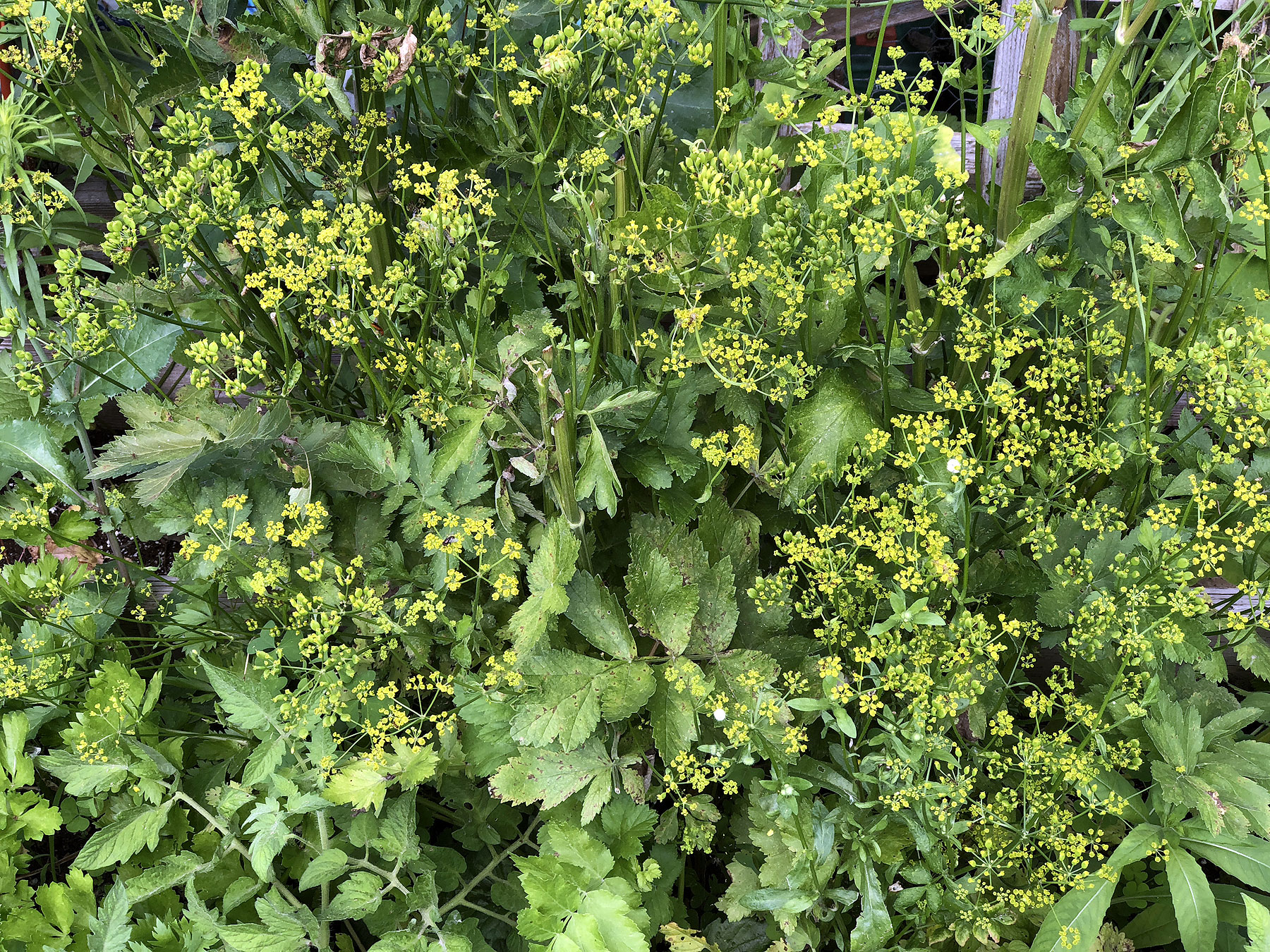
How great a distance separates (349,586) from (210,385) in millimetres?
504

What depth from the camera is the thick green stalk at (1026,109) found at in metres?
1.58

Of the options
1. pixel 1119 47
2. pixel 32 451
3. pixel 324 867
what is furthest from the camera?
pixel 32 451

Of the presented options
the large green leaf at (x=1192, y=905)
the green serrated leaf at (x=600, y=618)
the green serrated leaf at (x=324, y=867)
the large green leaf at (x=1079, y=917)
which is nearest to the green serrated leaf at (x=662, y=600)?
the green serrated leaf at (x=600, y=618)

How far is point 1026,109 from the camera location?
1716 mm

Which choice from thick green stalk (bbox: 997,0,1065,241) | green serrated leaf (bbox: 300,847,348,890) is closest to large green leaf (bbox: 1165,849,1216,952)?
thick green stalk (bbox: 997,0,1065,241)

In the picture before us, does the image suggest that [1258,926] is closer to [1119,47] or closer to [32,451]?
[1119,47]

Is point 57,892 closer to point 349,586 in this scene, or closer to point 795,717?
point 349,586

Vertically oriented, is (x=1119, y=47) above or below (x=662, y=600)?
above

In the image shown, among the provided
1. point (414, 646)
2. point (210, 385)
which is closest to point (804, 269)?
point (414, 646)

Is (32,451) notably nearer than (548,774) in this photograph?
No

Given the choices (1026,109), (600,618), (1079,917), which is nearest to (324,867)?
(600,618)

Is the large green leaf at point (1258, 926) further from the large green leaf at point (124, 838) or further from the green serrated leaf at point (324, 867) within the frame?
the large green leaf at point (124, 838)

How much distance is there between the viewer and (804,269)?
160 cm

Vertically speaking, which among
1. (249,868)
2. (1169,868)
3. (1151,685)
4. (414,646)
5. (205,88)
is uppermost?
(205,88)
